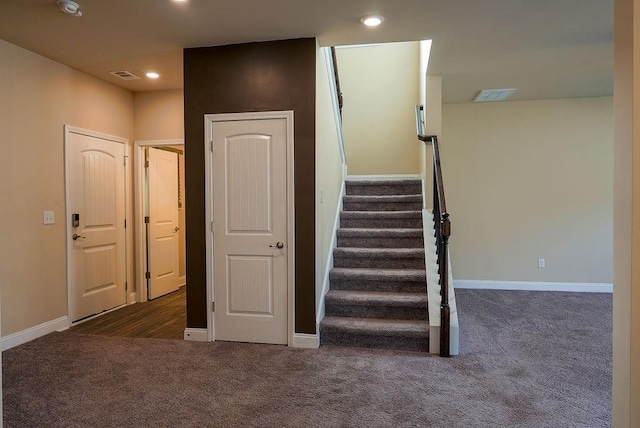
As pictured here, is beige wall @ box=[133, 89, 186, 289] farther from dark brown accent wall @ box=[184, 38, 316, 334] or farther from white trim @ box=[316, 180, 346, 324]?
white trim @ box=[316, 180, 346, 324]

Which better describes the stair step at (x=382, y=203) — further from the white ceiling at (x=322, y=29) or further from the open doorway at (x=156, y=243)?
the open doorway at (x=156, y=243)

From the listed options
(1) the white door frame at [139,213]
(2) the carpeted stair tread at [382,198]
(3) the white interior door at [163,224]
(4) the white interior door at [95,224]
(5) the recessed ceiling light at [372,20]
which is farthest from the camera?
(3) the white interior door at [163,224]

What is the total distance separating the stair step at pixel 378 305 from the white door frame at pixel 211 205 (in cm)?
42

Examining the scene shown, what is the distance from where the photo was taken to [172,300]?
5113mm

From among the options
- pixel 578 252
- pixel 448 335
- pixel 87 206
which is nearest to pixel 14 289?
pixel 87 206

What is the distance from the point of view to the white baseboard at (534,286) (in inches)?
213

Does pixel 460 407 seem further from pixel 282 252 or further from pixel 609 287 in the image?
pixel 609 287

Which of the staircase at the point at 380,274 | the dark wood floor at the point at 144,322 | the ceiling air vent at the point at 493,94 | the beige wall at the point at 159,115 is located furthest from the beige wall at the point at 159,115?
the ceiling air vent at the point at 493,94

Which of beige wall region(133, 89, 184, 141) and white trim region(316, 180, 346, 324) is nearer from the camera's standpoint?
white trim region(316, 180, 346, 324)

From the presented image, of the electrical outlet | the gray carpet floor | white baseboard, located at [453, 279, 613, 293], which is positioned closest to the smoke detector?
the electrical outlet

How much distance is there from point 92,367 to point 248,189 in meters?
Result: 1.78

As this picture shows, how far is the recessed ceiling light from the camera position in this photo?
117 inches

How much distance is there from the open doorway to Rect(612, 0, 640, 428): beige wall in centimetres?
357

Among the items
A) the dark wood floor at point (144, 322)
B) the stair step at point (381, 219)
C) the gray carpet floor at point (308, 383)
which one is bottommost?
the gray carpet floor at point (308, 383)
